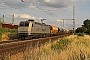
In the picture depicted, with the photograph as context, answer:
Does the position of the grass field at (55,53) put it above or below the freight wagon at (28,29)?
below

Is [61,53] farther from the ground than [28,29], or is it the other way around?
[28,29]

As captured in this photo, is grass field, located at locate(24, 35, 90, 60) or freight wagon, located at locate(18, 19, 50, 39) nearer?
grass field, located at locate(24, 35, 90, 60)

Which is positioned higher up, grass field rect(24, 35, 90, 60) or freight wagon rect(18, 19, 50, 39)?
freight wagon rect(18, 19, 50, 39)

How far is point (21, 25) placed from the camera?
3484 cm

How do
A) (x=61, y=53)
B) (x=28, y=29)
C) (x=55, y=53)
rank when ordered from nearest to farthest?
(x=61, y=53) < (x=55, y=53) < (x=28, y=29)

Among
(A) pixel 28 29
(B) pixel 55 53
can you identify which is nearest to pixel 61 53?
(B) pixel 55 53

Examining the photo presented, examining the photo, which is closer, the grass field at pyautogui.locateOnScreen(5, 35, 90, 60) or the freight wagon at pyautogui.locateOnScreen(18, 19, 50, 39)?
the grass field at pyautogui.locateOnScreen(5, 35, 90, 60)

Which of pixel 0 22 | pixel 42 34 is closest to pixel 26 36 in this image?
pixel 42 34

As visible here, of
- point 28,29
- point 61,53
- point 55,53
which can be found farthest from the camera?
point 28,29

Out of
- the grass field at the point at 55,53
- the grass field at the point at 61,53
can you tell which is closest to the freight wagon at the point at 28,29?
the grass field at the point at 61,53

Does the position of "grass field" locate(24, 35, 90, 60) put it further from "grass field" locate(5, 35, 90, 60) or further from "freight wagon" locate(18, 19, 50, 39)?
"freight wagon" locate(18, 19, 50, 39)

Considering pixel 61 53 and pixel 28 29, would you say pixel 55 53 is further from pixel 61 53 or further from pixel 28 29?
pixel 28 29

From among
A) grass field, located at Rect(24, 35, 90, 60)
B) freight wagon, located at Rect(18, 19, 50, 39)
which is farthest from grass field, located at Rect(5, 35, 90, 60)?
freight wagon, located at Rect(18, 19, 50, 39)

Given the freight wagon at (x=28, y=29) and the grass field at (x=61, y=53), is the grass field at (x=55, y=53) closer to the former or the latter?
the grass field at (x=61, y=53)
